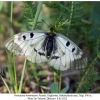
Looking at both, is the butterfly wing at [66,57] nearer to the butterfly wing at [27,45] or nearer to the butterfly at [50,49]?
the butterfly at [50,49]

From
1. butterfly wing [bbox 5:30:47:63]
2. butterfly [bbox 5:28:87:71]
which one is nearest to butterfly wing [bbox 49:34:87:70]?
butterfly [bbox 5:28:87:71]

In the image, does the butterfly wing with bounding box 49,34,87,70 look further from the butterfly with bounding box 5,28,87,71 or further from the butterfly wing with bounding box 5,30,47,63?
the butterfly wing with bounding box 5,30,47,63

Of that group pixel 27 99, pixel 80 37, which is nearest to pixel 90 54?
pixel 80 37

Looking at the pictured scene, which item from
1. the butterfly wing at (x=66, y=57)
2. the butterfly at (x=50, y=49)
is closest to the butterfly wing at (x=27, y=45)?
the butterfly at (x=50, y=49)

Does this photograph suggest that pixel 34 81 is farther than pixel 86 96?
Yes

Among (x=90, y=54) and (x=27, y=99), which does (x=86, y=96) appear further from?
(x=90, y=54)
